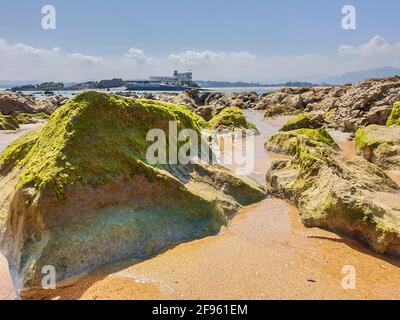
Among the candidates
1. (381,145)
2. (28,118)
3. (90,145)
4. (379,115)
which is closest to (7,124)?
(28,118)

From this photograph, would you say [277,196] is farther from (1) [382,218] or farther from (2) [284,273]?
(2) [284,273]

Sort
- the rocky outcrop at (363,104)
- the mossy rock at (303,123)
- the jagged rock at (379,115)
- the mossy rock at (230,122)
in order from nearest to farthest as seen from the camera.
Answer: the jagged rock at (379,115) < the rocky outcrop at (363,104) < the mossy rock at (303,123) < the mossy rock at (230,122)

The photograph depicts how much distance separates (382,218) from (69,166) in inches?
218

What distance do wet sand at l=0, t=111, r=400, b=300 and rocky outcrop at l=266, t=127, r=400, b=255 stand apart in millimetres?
258

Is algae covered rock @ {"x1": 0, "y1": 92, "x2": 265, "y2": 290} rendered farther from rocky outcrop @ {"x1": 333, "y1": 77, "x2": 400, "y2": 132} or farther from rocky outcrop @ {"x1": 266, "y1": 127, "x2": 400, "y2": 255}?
rocky outcrop @ {"x1": 333, "y1": 77, "x2": 400, "y2": 132}

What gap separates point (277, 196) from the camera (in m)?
9.59

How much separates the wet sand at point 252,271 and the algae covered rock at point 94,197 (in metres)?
0.41

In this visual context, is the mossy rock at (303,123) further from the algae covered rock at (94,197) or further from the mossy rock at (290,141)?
the algae covered rock at (94,197)

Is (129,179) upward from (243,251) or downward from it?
upward

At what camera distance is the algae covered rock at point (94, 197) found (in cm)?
571

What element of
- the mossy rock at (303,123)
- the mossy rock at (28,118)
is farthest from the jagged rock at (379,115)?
the mossy rock at (28,118)

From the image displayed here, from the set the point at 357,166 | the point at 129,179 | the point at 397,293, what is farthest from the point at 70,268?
the point at 357,166

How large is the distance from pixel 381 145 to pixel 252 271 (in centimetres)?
1158
